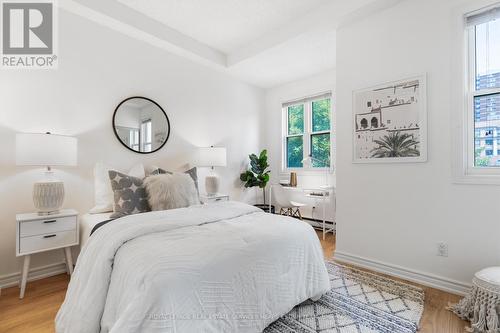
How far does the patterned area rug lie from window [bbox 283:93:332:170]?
7.26 feet

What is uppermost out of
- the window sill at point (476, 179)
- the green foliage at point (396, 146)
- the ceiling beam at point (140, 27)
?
the ceiling beam at point (140, 27)

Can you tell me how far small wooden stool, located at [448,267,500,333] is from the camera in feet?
4.91

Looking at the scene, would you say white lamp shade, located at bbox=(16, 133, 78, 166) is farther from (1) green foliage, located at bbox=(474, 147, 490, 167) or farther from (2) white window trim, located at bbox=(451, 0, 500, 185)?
(1) green foliage, located at bbox=(474, 147, 490, 167)

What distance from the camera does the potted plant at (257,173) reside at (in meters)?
4.29

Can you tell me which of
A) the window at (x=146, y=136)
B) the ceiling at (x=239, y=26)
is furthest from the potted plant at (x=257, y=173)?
the window at (x=146, y=136)

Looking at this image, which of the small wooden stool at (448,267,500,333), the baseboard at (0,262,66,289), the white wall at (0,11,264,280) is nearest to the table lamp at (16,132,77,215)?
the white wall at (0,11,264,280)

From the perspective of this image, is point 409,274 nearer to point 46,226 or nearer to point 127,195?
point 127,195

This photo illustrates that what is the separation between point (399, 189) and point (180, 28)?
10.4ft

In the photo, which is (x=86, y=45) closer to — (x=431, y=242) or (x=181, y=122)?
(x=181, y=122)

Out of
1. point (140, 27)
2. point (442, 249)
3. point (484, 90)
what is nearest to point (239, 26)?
point (140, 27)

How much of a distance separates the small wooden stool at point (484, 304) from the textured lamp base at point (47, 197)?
3.27 metres

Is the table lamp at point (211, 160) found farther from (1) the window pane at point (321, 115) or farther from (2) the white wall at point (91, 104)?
(1) the window pane at point (321, 115)

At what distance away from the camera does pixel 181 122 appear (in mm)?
3496

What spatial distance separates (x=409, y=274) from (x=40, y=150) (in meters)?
3.44
